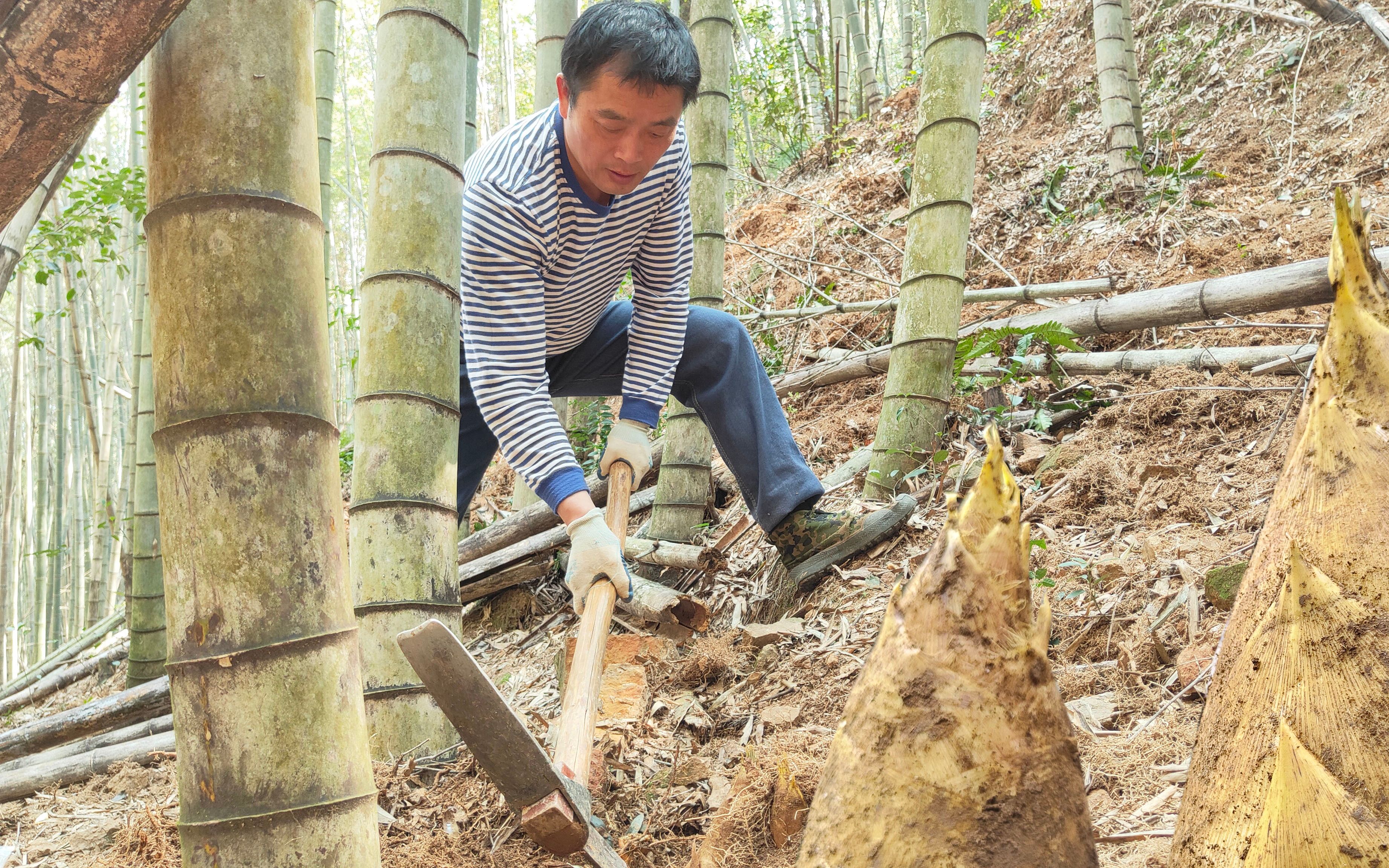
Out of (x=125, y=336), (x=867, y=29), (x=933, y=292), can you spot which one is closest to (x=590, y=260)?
(x=933, y=292)

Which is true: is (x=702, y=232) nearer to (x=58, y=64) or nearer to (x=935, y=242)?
(x=935, y=242)

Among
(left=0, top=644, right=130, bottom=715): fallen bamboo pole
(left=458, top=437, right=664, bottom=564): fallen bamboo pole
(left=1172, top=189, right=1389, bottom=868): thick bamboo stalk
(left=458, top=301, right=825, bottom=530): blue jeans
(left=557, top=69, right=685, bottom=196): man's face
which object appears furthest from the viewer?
(left=0, top=644, right=130, bottom=715): fallen bamboo pole

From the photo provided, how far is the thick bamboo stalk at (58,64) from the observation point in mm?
827

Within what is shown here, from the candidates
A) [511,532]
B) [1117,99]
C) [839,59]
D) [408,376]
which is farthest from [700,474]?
[839,59]

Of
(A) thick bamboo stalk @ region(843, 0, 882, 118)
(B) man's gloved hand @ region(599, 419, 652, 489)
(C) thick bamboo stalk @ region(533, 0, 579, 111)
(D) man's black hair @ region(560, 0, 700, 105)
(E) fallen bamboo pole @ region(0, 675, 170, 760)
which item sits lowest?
(E) fallen bamboo pole @ region(0, 675, 170, 760)

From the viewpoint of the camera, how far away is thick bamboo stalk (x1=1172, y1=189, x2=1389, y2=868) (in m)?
0.68

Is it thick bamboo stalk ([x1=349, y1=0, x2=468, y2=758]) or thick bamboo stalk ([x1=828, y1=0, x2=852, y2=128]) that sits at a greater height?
thick bamboo stalk ([x1=828, y1=0, x2=852, y2=128])

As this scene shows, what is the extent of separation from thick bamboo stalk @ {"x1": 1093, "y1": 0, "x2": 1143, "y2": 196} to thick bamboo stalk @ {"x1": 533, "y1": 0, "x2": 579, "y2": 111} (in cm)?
318

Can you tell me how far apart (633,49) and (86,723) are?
354cm

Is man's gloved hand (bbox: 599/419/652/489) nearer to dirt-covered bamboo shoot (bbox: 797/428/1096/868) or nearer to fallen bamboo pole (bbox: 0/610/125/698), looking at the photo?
Answer: dirt-covered bamboo shoot (bbox: 797/428/1096/868)

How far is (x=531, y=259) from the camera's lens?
2381 mm

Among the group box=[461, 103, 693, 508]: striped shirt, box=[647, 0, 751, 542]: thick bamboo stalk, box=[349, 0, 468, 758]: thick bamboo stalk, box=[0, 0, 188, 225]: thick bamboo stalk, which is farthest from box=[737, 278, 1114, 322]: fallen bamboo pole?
box=[0, 0, 188, 225]: thick bamboo stalk

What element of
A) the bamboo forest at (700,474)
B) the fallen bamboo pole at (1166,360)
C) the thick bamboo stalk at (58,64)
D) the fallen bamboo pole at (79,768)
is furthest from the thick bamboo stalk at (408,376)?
the fallen bamboo pole at (1166,360)

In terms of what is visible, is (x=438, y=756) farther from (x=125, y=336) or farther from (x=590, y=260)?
(x=125, y=336)
